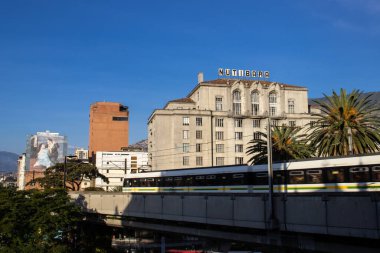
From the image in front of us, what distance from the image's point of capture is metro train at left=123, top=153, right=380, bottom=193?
2622cm

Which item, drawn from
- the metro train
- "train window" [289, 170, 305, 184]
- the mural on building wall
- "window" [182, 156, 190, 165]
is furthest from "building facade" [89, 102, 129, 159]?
"train window" [289, 170, 305, 184]

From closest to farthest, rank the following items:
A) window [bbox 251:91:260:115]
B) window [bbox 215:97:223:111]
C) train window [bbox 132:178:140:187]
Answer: train window [bbox 132:178:140:187], window [bbox 215:97:223:111], window [bbox 251:91:260:115]

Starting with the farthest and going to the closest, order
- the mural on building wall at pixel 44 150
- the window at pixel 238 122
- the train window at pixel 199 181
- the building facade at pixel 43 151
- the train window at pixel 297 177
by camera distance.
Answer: the mural on building wall at pixel 44 150 → the building facade at pixel 43 151 → the window at pixel 238 122 → the train window at pixel 199 181 → the train window at pixel 297 177

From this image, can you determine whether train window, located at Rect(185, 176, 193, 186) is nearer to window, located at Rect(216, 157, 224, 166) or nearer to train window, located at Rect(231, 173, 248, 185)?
train window, located at Rect(231, 173, 248, 185)

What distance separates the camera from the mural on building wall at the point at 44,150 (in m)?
189

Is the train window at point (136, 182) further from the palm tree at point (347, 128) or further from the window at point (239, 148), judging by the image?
the window at point (239, 148)

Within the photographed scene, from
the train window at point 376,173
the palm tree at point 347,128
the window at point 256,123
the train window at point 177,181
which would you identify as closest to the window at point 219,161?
the window at point 256,123

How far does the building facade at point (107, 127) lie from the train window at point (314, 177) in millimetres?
144683

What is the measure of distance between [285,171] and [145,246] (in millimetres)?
32135

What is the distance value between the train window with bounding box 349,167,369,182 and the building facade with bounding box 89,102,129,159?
148 m

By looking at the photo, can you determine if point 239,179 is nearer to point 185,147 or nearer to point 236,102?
point 185,147

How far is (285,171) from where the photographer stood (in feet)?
101

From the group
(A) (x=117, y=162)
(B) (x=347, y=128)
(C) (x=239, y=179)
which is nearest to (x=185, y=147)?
(B) (x=347, y=128)

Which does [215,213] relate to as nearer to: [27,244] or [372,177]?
[372,177]
